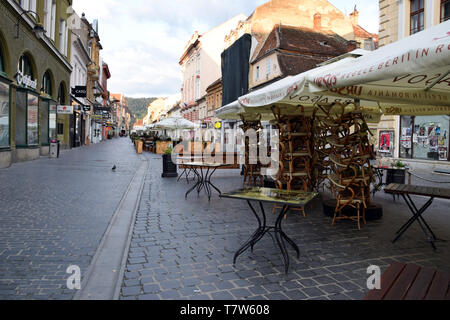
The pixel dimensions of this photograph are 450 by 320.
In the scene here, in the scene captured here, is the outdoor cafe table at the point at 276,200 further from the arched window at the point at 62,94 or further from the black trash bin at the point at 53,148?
the arched window at the point at 62,94

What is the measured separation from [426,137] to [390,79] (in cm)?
1433

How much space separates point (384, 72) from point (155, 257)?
3098 mm

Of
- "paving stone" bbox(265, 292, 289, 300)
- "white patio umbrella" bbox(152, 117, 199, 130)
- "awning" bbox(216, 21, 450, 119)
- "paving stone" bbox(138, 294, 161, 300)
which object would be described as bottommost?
"paving stone" bbox(138, 294, 161, 300)

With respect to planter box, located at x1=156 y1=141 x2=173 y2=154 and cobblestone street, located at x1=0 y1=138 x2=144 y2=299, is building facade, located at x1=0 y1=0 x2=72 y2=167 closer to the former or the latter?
cobblestone street, located at x1=0 y1=138 x2=144 y2=299

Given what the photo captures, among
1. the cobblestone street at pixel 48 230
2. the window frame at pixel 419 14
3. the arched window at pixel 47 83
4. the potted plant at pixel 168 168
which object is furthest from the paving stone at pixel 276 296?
the arched window at pixel 47 83

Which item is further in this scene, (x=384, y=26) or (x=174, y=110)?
A: (x=174, y=110)

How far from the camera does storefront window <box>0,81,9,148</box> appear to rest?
12.5 metres

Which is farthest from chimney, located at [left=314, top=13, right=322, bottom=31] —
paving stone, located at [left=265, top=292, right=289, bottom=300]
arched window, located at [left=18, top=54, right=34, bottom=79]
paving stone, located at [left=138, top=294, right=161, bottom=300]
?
paving stone, located at [left=138, top=294, right=161, bottom=300]

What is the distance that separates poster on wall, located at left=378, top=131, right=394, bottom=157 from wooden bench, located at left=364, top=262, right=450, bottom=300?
17.2m

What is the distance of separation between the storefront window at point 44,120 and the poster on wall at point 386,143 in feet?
59.2

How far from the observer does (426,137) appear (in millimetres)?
Answer: 16203
